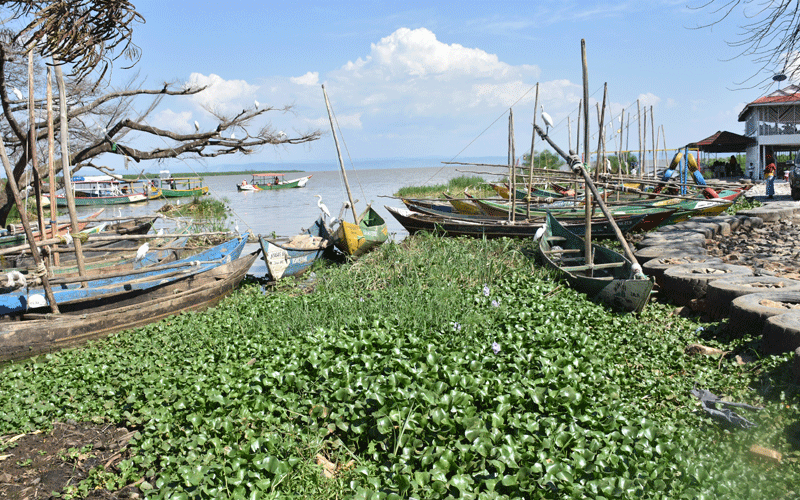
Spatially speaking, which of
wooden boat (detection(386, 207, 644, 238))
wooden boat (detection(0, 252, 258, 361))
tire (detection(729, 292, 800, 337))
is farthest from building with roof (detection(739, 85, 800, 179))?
wooden boat (detection(0, 252, 258, 361))

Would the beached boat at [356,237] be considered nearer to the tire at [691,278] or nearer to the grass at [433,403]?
the grass at [433,403]

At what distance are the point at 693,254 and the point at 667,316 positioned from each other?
8.21 ft

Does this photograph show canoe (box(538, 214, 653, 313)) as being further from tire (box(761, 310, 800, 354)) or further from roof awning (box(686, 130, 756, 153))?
roof awning (box(686, 130, 756, 153))

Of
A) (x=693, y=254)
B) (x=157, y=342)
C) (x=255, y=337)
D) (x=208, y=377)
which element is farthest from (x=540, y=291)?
(x=157, y=342)

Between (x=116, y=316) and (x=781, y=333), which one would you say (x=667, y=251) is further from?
(x=116, y=316)

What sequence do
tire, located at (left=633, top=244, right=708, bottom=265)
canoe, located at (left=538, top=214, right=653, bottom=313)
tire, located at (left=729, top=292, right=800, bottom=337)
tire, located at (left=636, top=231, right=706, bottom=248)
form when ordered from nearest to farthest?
tire, located at (left=729, top=292, right=800, bottom=337), canoe, located at (left=538, top=214, right=653, bottom=313), tire, located at (left=633, top=244, right=708, bottom=265), tire, located at (left=636, top=231, right=706, bottom=248)

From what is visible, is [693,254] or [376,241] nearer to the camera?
[693,254]

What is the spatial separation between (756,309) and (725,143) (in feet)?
89.6

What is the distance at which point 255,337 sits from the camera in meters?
6.16

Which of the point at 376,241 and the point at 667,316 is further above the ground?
the point at 376,241

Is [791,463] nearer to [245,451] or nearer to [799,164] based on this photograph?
[245,451]

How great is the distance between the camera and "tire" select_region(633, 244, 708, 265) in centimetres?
913

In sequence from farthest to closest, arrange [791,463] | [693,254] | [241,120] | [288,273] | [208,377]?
[241,120], [288,273], [693,254], [208,377], [791,463]

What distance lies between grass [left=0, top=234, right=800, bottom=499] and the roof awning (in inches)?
1025
